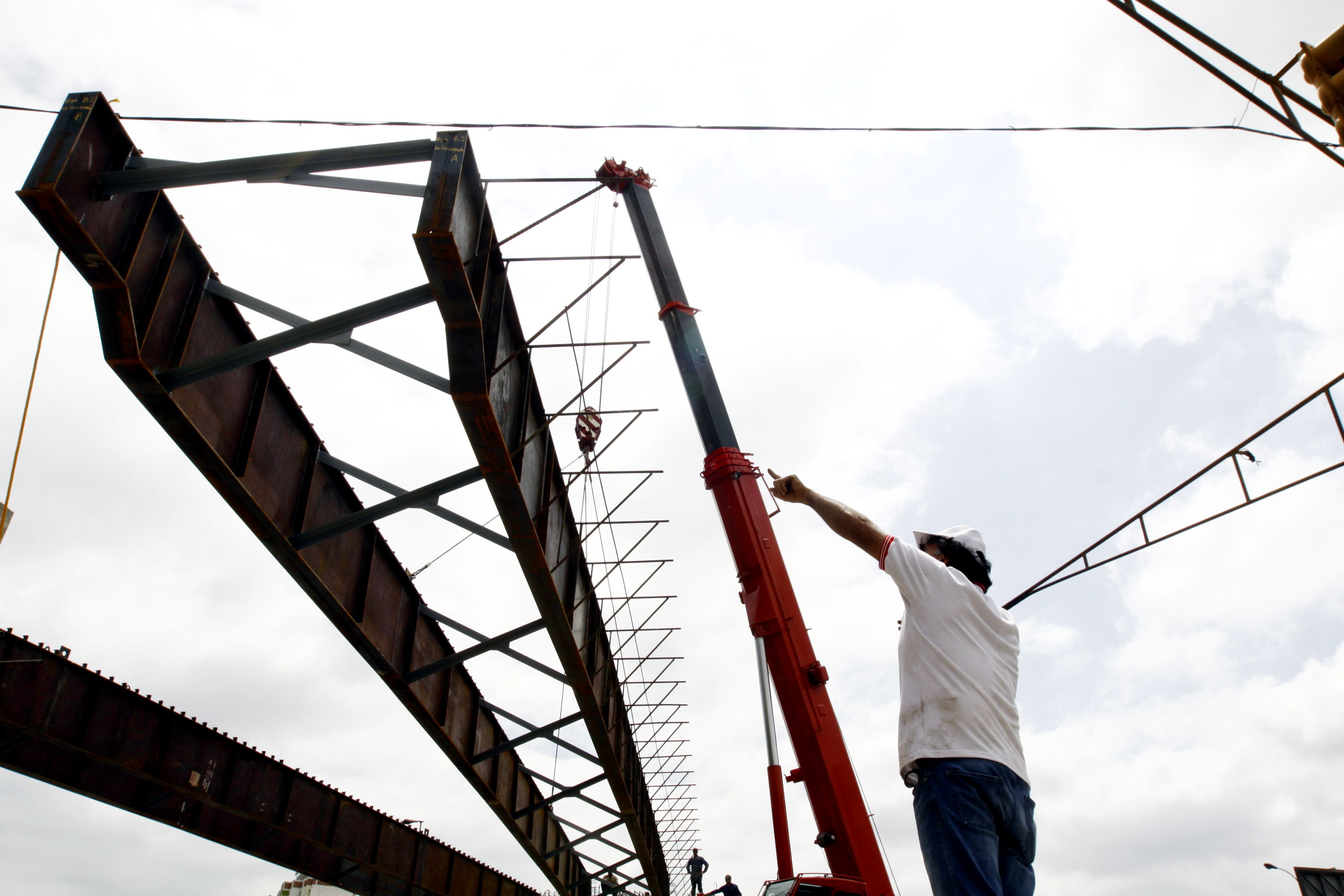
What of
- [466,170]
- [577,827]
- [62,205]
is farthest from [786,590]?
[577,827]

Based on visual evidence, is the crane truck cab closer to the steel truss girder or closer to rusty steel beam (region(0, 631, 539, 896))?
the steel truss girder

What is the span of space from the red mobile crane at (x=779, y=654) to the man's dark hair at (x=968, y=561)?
7.59ft

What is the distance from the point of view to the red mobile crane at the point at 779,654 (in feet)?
21.4

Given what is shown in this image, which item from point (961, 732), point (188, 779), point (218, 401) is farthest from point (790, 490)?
point (188, 779)

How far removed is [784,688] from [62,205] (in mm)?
6195

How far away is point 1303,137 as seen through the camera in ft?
16.0

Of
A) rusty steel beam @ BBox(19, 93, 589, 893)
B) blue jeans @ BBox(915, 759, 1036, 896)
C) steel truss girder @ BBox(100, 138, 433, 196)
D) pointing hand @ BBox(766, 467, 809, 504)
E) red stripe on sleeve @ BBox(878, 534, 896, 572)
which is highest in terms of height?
steel truss girder @ BBox(100, 138, 433, 196)

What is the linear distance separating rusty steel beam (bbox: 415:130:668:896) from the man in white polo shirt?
3.44m

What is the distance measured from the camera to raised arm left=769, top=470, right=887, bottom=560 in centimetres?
352

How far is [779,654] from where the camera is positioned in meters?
7.38

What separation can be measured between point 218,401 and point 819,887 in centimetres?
574

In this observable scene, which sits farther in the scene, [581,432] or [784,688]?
[581,432]

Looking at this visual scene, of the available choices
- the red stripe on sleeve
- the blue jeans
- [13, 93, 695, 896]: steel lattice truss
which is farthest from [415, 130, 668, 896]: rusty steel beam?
the blue jeans

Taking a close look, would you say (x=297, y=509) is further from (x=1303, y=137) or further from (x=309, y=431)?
(x=1303, y=137)
